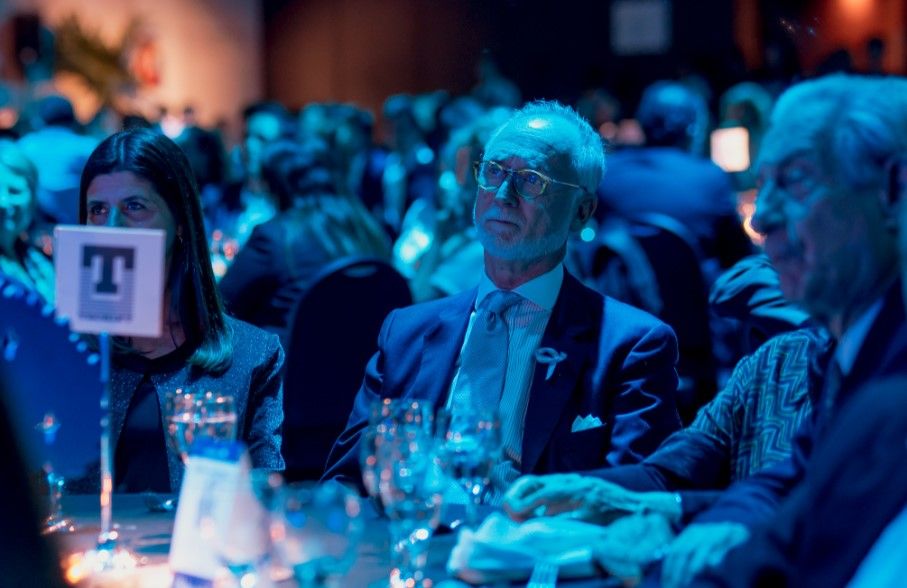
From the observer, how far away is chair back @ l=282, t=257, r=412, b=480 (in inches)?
163

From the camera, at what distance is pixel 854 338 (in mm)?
1810

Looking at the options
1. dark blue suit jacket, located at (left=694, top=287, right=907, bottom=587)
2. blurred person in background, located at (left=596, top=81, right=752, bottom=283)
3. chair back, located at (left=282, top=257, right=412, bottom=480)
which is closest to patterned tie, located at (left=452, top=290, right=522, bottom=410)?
dark blue suit jacket, located at (left=694, top=287, right=907, bottom=587)

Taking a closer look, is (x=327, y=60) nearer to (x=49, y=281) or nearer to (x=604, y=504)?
(x=49, y=281)

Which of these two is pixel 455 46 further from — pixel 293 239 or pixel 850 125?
pixel 850 125

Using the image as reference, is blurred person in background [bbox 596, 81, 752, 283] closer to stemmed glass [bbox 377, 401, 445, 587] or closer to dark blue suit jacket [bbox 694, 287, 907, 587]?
stemmed glass [bbox 377, 401, 445, 587]

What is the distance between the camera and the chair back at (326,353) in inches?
163

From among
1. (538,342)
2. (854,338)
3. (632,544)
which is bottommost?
(632,544)

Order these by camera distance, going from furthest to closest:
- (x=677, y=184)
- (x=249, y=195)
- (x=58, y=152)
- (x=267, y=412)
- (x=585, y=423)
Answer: (x=249, y=195) → (x=58, y=152) → (x=677, y=184) → (x=267, y=412) → (x=585, y=423)

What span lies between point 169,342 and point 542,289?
808mm

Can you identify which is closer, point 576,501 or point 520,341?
point 576,501

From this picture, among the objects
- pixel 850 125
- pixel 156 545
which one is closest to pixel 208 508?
pixel 156 545

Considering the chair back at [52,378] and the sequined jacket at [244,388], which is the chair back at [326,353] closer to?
the sequined jacket at [244,388]

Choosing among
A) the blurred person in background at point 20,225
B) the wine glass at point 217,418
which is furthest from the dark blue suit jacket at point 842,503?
the blurred person in background at point 20,225

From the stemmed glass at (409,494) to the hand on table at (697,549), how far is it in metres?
0.33
